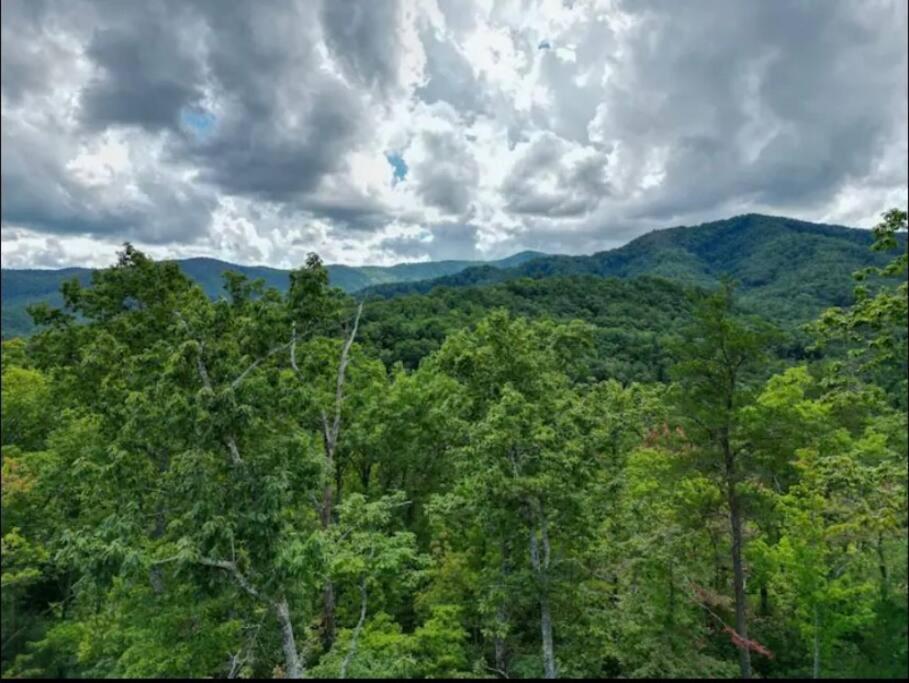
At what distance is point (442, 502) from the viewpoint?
14.3 meters

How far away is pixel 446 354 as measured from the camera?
15.3 m

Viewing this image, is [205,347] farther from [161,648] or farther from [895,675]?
[895,675]

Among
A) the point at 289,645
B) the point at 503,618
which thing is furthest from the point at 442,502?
the point at 289,645

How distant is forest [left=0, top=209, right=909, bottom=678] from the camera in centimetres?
965

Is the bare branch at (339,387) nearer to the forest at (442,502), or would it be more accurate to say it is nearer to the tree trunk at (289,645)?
the forest at (442,502)

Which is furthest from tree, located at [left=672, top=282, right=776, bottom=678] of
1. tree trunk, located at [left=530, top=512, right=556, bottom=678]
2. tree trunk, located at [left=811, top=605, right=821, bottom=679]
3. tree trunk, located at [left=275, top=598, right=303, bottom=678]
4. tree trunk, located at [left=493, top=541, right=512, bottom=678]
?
tree trunk, located at [left=275, top=598, right=303, bottom=678]

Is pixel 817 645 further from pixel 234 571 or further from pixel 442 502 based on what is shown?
pixel 234 571

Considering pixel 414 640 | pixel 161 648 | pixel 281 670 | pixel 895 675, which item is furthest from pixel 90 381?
pixel 895 675

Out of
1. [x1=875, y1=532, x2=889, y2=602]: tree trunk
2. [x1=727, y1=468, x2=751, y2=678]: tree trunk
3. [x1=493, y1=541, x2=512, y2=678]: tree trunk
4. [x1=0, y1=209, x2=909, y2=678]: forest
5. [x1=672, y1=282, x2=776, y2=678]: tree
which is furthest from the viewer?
[x1=493, y1=541, x2=512, y2=678]: tree trunk

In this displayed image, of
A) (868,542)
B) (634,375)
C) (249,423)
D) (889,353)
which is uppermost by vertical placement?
(889,353)

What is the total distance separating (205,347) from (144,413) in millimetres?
1683

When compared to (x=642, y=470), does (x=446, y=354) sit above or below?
above

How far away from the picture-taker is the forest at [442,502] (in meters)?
9.65

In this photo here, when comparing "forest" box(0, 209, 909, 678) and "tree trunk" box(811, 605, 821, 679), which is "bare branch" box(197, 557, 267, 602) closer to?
"forest" box(0, 209, 909, 678)
